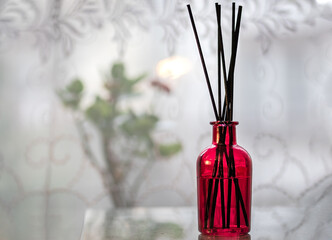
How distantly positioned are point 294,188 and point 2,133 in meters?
1.04

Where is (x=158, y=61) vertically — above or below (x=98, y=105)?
above

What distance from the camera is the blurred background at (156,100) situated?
1510 millimetres

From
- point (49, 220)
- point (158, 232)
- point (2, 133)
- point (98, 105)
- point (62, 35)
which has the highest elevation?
point (62, 35)

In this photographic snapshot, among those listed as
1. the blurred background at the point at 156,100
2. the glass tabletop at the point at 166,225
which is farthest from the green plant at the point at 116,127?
the glass tabletop at the point at 166,225

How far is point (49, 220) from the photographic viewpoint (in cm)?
148

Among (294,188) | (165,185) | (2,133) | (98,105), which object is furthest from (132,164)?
(294,188)

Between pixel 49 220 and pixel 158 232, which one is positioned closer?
pixel 158 232

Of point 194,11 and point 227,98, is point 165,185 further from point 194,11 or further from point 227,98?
point 227,98

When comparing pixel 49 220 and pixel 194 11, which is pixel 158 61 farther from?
pixel 49 220

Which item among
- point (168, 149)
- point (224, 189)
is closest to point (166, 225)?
point (224, 189)

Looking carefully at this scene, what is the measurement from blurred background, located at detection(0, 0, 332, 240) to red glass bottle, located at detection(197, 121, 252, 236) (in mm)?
711

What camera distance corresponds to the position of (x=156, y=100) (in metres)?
1.53

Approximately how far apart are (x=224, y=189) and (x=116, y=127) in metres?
0.80

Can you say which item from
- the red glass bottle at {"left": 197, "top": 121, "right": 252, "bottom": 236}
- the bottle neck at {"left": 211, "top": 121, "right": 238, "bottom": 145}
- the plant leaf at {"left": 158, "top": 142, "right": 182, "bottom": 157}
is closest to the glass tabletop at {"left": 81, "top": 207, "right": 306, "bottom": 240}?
the red glass bottle at {"left": 197, "top": 121, "right": 252, "bottom": 236}
